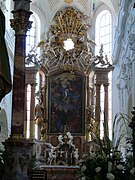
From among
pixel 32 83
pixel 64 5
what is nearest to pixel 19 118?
pixel 32 83

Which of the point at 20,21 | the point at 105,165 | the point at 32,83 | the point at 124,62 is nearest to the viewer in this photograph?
the point at 105,165

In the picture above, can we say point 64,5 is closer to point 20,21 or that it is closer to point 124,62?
point 124,62

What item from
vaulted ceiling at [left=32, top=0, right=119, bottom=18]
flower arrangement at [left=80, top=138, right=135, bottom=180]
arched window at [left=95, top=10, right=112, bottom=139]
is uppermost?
vaulted ceiling at [left=32, top=0, right=119, bottom=18]

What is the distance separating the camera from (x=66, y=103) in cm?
2531

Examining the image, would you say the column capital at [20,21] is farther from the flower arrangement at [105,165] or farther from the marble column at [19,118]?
the flower arrangement at [105,165]

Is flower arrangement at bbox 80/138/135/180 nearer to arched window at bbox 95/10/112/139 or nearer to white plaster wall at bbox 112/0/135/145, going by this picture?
white plaster wall at bbox 112/0/135/145

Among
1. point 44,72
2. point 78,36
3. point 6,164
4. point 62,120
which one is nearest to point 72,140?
point 62,120

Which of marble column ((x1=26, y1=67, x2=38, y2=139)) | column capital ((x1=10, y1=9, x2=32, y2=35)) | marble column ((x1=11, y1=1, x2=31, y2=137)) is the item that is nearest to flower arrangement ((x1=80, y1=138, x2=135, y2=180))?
marble column ((x1=11, y1=1, x2=31, y2=137))

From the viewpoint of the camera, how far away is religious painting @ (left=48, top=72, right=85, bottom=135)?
24.7 m

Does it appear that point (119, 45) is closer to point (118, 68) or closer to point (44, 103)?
point (118, 68)

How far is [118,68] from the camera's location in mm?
24141

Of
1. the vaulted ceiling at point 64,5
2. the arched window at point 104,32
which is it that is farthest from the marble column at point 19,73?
the vaulted ceiling at point 64,5

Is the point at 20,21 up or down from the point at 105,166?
up

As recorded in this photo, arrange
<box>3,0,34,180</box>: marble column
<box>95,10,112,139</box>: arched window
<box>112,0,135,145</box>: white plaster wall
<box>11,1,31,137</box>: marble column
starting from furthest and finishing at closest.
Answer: <box>95,10,112,139</box>: arched window → <box>112,0,135,145</box>: white plaster wall → <box>11,1,31,137</box>: marble column → <box>3,0,34,180</box>: marble column
